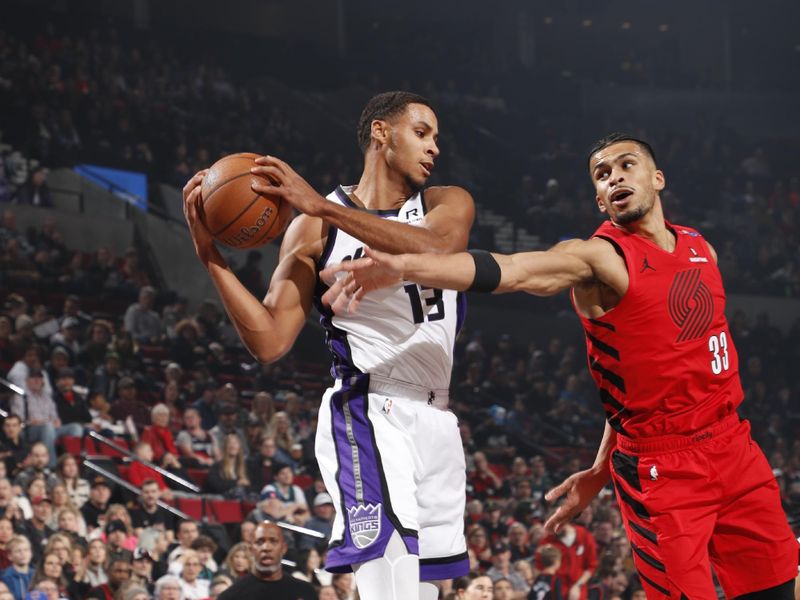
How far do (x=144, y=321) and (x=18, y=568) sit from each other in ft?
20.1

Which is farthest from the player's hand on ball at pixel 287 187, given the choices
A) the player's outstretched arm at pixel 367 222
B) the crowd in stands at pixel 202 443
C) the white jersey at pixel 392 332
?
the crowd in stands at pixel 202 443

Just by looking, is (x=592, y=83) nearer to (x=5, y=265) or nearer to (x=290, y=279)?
(x=5, y=265)

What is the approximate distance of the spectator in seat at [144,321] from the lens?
13578 millimetres

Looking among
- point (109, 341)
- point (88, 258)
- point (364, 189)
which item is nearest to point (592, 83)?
point (88, 258)

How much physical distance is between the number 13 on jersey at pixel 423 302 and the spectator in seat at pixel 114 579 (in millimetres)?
4762

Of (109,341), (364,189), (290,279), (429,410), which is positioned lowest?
(109,341)

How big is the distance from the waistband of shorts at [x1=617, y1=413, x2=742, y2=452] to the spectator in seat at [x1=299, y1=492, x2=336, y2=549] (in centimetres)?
625

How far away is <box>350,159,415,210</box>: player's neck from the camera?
4188mm

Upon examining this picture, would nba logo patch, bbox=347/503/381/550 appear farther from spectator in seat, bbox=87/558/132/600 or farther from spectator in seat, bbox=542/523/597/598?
spectator in seat, bbox=542/523/597/598

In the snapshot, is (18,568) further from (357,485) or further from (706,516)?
(706,516)

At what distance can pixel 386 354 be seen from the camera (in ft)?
13.0

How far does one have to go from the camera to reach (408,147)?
165 inches

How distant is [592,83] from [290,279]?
22.7m

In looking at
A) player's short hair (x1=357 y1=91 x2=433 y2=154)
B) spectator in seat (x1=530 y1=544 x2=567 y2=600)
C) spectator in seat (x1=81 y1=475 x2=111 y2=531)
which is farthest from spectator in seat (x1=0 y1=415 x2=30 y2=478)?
player's short hair (x1=357 y1=91 x2=433 y2=154)
